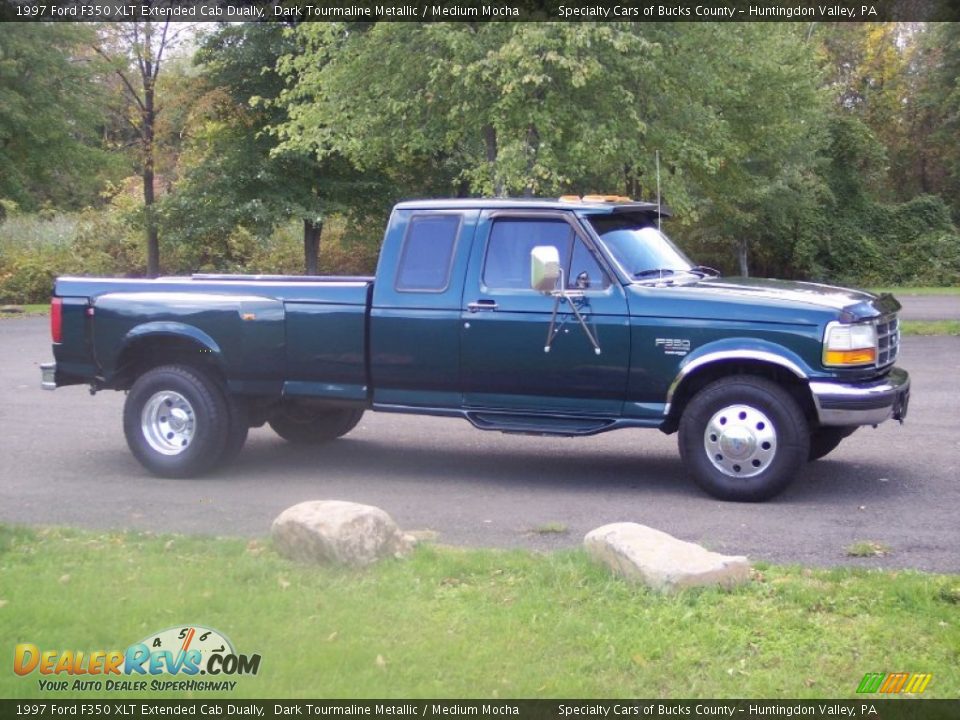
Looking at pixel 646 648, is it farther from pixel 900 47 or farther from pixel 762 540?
pixel 900 47

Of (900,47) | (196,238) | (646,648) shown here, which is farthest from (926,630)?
(900,47)

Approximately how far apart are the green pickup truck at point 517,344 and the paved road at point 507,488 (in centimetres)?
43

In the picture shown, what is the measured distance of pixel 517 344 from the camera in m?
8.27

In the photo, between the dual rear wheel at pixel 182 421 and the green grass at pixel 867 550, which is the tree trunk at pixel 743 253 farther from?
the green grass at pixel 867 550

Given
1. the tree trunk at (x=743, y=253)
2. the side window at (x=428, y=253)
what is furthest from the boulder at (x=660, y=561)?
the tree trunk at (x=743, y=253)

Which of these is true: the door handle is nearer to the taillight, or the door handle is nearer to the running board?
the running board

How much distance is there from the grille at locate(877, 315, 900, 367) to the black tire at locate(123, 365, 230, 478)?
479 cm

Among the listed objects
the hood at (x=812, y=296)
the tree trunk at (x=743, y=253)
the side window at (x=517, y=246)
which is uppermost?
the tree trunk at (x=743, y=253)

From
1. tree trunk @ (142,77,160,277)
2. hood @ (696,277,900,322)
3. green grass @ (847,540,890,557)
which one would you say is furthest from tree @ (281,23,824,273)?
green grass @ (847,540,890,557)

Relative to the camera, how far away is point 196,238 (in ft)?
95.9

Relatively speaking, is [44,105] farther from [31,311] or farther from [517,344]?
[517,344]

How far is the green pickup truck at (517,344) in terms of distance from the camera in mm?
7809

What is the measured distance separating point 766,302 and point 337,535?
11.5ft

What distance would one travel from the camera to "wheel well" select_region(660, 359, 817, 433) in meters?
7.88
